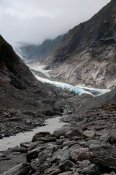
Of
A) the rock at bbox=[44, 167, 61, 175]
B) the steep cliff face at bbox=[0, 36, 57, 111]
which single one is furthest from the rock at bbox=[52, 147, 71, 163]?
the steep cliff face at bbox=[0, 36, 57, 111]

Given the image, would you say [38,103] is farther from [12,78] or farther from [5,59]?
[5,59]

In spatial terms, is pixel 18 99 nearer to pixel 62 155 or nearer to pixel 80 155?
pixel 62 155

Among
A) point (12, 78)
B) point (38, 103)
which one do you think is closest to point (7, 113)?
point (38, 103)

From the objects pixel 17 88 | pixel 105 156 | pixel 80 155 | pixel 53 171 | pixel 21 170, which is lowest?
pixel 53 171

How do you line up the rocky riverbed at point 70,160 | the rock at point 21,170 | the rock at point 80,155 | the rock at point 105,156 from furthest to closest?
the rock at point 21,170, the rock at point 80,155, the rocky riverbed at point 70,160, the rock at point 105,156

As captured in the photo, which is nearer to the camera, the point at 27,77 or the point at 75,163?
the point at 75,163

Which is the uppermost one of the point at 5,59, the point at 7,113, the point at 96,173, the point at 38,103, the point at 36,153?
the point at 5,59

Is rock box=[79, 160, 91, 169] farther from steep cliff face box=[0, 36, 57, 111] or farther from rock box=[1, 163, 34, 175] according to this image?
steep cliff face box=[0, 36, 57, 111]

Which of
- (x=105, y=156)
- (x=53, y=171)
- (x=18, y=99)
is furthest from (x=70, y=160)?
(x=18, y=99)

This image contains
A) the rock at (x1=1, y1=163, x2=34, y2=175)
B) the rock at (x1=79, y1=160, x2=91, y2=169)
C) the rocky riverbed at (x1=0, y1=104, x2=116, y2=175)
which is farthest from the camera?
the rock at (x1=1, y1=163, x2=34, y2=175)

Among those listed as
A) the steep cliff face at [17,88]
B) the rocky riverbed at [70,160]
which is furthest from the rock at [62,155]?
the steep cliff face at [17,88]

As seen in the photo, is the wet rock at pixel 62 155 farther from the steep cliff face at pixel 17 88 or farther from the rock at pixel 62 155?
the steep cliff face at pixel 17 88
